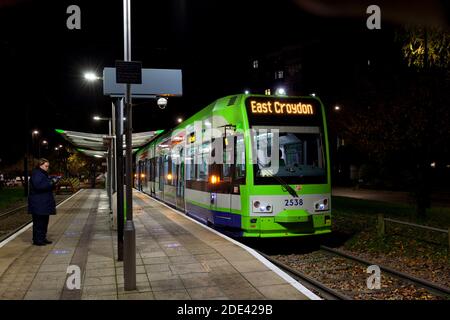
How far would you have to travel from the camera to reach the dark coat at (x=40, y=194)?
32.7 ft

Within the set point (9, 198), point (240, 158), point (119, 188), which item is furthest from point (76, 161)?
point (119, 188)

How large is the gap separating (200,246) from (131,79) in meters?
4.52

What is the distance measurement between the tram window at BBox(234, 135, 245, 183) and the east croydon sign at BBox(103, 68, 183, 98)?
1961 millimetres

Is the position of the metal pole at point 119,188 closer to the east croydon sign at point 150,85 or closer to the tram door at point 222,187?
the east croydon sign at point 150,85

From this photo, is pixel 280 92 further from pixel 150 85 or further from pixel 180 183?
pixel 180 183

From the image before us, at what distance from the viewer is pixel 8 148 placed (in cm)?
4641

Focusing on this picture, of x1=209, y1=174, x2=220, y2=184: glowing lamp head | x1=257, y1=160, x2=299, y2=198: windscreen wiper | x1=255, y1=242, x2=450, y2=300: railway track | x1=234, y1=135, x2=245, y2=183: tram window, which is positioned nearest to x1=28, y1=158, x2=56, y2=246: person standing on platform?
x1=209, y1=174, x2=220, y2=184: glowing lamp head

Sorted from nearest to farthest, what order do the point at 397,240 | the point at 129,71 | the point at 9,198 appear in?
the point at 129,71 < the point at 397,240 < the point at 9,198

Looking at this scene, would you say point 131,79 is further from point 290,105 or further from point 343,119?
point 343,119

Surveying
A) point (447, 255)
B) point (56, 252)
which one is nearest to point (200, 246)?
point (56, 252)

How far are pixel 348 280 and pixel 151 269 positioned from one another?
11.7 ft

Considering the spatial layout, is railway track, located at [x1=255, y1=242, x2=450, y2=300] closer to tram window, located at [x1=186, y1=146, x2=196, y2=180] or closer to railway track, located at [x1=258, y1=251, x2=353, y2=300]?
railway track, located at [x1=258, y1=251, x2=353, y2=300]

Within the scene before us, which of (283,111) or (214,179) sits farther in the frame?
(214,179)

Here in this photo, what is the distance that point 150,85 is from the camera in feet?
30.8
